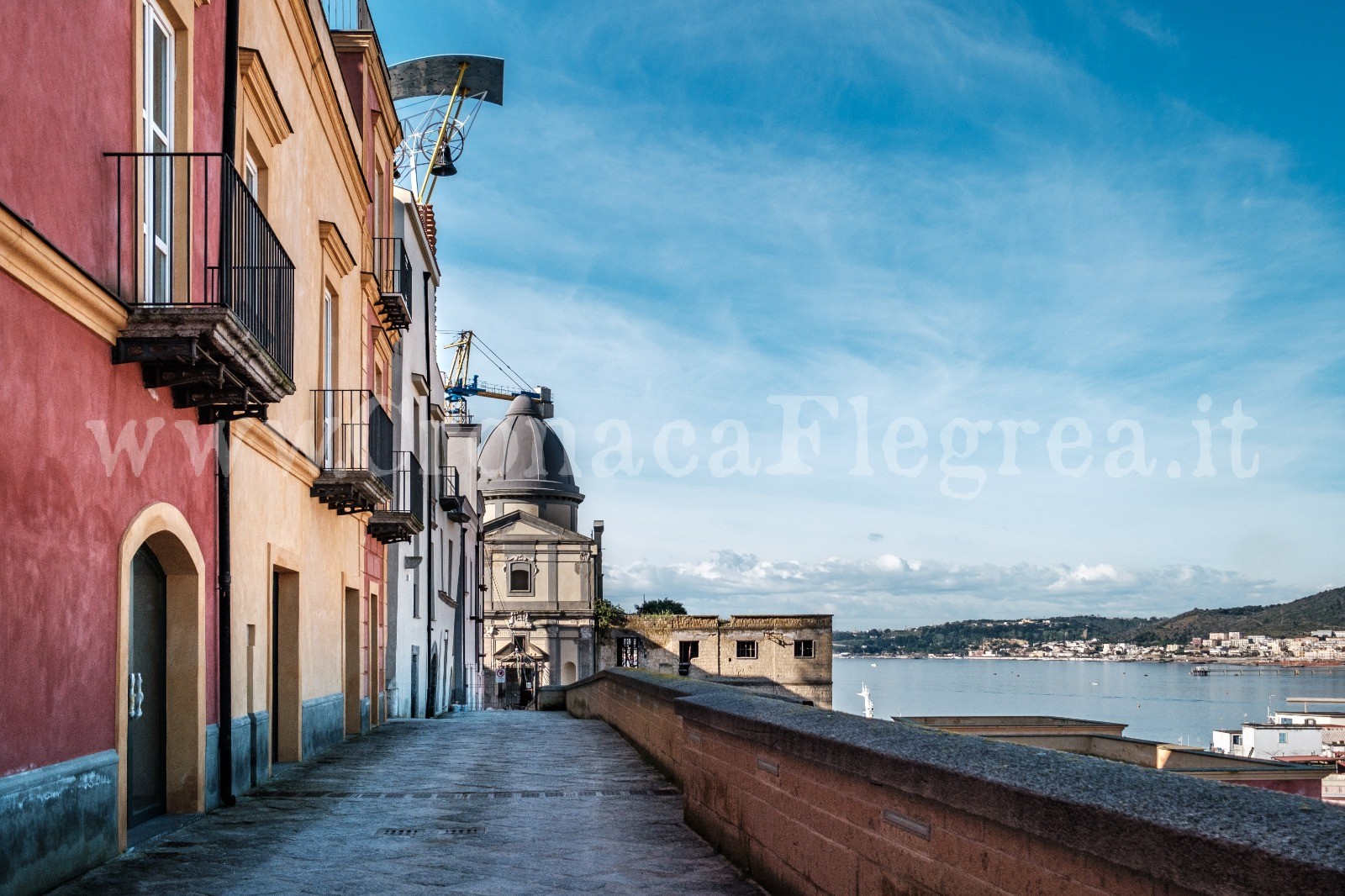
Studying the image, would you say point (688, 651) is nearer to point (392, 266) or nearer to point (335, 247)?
point (392, 266)

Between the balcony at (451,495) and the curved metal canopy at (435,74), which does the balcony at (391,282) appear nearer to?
the balcony at (451,495)

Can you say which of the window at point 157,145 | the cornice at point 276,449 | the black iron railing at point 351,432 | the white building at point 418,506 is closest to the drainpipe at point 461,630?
the white building at point 418,506

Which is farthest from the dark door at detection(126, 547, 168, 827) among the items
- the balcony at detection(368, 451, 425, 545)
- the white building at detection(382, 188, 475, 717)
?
the white building at detection(382, 188, 475, 717)

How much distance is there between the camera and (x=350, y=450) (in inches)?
650

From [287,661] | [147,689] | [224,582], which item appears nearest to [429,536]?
[287,661]

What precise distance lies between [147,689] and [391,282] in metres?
13.9

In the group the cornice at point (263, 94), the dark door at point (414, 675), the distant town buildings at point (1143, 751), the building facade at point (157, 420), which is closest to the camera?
the building facade at point (157, 420)

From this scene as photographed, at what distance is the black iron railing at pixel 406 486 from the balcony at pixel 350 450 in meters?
2.10

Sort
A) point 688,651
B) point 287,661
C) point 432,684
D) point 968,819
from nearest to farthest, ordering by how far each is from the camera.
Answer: point 968,819
point 287,661
point 432,684
point 688,651

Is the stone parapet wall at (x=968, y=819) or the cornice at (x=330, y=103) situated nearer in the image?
the stone parapet wall at (x=968, y=819)

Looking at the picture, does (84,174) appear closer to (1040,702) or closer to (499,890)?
(499,890)

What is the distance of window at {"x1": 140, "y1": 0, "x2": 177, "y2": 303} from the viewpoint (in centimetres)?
813

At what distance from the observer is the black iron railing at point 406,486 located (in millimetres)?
20938

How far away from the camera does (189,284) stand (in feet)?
28.1
